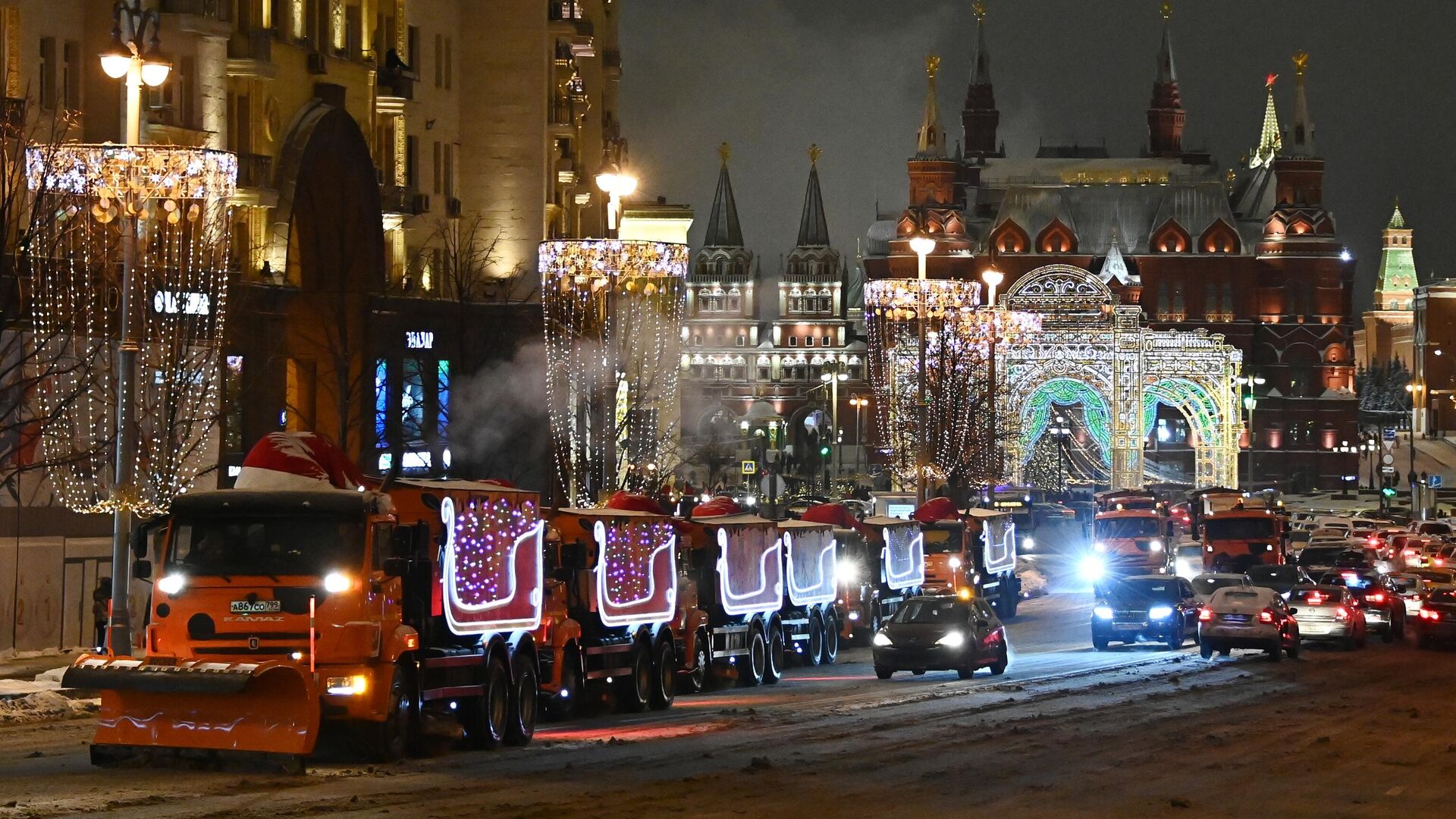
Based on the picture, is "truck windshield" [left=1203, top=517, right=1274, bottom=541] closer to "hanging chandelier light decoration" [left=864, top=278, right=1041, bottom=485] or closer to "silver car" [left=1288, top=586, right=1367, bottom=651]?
"hanging chandelier light decoration" [left=864, top=278, right=1041, bottom=485]

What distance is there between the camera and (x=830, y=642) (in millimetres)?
40562

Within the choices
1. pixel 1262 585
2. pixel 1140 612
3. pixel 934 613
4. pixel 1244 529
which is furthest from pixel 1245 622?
pixel 1244 529

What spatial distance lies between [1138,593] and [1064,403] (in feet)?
323

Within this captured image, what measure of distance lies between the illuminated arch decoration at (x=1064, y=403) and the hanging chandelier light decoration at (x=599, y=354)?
57877 millimetres

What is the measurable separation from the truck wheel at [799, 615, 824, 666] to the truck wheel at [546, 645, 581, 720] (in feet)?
45.3

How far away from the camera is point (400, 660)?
2017cm

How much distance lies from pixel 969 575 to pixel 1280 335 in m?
122

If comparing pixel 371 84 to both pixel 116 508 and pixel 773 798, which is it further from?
pixel 773 798

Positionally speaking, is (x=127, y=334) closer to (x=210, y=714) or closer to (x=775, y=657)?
(x=210, y=714)

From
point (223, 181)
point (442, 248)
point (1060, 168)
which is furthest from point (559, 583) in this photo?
point (1060, 168)

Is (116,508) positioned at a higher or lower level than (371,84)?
lower

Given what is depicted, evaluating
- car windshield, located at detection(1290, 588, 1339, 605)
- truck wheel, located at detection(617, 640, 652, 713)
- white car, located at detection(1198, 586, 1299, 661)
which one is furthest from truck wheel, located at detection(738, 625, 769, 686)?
car windshield, located at detection(1290, 588, 1339, 605)

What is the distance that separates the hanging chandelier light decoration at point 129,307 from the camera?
26.8 metres

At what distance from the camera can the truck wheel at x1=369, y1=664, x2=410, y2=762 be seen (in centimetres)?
1962
